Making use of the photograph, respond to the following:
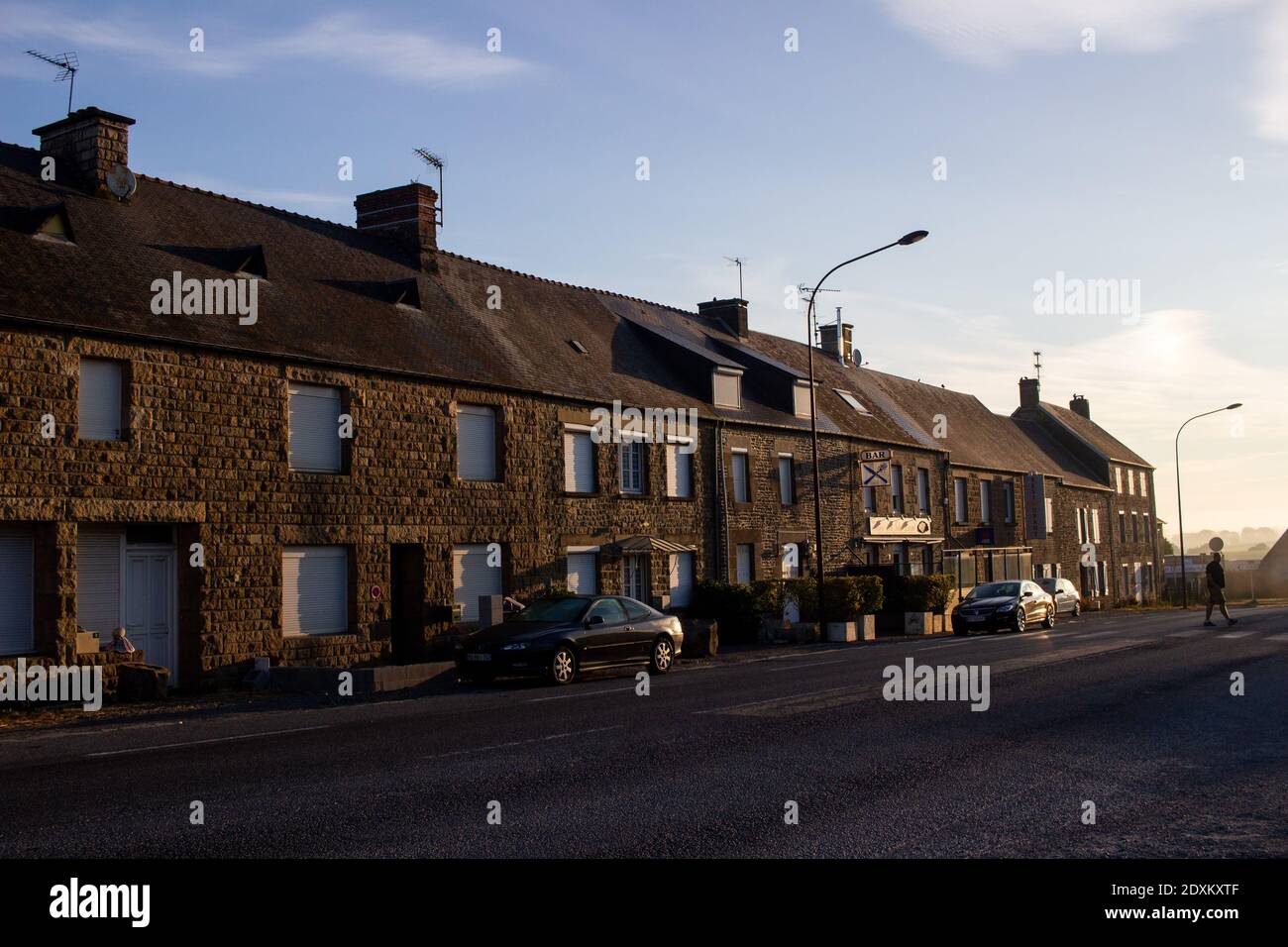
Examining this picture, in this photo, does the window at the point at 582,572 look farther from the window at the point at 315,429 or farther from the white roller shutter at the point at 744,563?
the window at the point at 315,429

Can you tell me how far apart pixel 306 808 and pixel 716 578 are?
77.8ft

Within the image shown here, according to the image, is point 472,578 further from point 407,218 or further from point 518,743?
point 518,743

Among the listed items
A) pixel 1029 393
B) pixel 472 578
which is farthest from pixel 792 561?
pixel 1029 393

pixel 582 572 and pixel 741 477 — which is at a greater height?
pixel 741 477

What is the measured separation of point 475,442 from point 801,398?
14.3m

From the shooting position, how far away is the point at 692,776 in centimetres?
887

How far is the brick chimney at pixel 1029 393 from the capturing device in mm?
64000

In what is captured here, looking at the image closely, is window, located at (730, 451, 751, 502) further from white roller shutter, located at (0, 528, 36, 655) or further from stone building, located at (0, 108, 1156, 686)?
white roller shutter, located at (0, 528, 36, 655)

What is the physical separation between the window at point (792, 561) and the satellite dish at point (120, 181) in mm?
19916

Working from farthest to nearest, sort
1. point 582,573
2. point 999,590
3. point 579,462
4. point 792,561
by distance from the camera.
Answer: point 792,561 → point 999,590 → point 579,462 → point 582,573

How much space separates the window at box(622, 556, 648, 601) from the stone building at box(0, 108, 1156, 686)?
50mm

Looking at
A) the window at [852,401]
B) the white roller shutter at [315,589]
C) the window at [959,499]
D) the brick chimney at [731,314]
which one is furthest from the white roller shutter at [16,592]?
the window at [959,499]
